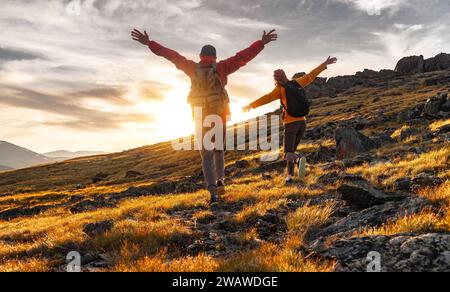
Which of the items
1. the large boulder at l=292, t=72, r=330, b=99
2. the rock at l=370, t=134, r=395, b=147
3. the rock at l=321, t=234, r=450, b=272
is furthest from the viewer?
the large boulder at l=292, t=72, r=330, b=99

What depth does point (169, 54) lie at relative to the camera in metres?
9.24

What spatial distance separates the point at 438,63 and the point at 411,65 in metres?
10.9

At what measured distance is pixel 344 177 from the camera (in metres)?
11.1

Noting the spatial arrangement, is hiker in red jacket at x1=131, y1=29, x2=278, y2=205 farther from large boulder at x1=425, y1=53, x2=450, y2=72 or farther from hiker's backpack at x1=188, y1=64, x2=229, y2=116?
large boulder at x1=425, y1=53, x2=450, y2=72

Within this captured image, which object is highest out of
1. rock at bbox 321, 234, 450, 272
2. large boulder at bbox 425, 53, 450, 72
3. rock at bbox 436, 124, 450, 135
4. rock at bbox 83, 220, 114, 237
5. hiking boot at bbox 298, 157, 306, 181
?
large boulder at bbox 425, 53, 450, 72

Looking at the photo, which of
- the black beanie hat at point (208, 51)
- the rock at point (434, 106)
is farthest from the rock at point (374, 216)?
the rock at point (434, 106)

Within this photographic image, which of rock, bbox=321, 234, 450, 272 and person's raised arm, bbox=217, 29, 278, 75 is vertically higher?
person's raised arm, bbox=217, 29, 278, 75

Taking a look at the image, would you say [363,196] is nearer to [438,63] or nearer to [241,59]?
[241,59]

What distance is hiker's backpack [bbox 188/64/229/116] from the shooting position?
8906mm

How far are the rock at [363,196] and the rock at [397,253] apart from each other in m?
3.11

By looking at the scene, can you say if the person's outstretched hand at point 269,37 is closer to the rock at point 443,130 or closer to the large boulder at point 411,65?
the rock at point 443,130

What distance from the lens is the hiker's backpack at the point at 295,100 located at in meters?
11.8

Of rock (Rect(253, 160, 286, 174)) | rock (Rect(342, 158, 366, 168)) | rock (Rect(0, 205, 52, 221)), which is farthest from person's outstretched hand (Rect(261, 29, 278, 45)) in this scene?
rock (Rect(0, 205, 52, 221))
